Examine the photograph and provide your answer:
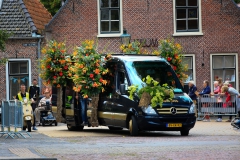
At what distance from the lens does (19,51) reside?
35.2 m

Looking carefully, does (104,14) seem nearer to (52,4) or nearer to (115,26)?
(115,26)

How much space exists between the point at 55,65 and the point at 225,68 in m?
11.7

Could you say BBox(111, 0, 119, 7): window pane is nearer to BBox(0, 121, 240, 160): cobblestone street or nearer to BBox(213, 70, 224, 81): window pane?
BBox(213, 70, 224, 81): window pane

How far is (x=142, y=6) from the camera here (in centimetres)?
3525

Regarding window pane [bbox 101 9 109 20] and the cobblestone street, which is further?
window pane [bbox 101 9 109 20]

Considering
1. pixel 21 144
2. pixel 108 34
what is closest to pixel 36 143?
pixel 21 144

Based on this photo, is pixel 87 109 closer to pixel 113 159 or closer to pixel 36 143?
pixel 36 143

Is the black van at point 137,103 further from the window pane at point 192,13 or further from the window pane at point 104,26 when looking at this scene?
the window pane at point 192,13

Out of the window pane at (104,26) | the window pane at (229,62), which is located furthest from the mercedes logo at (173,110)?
the window pane at (104,26)

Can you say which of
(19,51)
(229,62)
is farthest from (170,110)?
(19,51)

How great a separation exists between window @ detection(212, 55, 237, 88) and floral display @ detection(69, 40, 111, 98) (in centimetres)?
1272

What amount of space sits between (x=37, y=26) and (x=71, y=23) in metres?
1.70

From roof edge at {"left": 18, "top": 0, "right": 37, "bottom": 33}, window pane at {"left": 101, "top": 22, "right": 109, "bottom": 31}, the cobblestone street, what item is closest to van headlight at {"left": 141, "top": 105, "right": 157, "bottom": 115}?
the cobblestone street

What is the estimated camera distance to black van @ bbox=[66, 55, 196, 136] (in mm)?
20328
